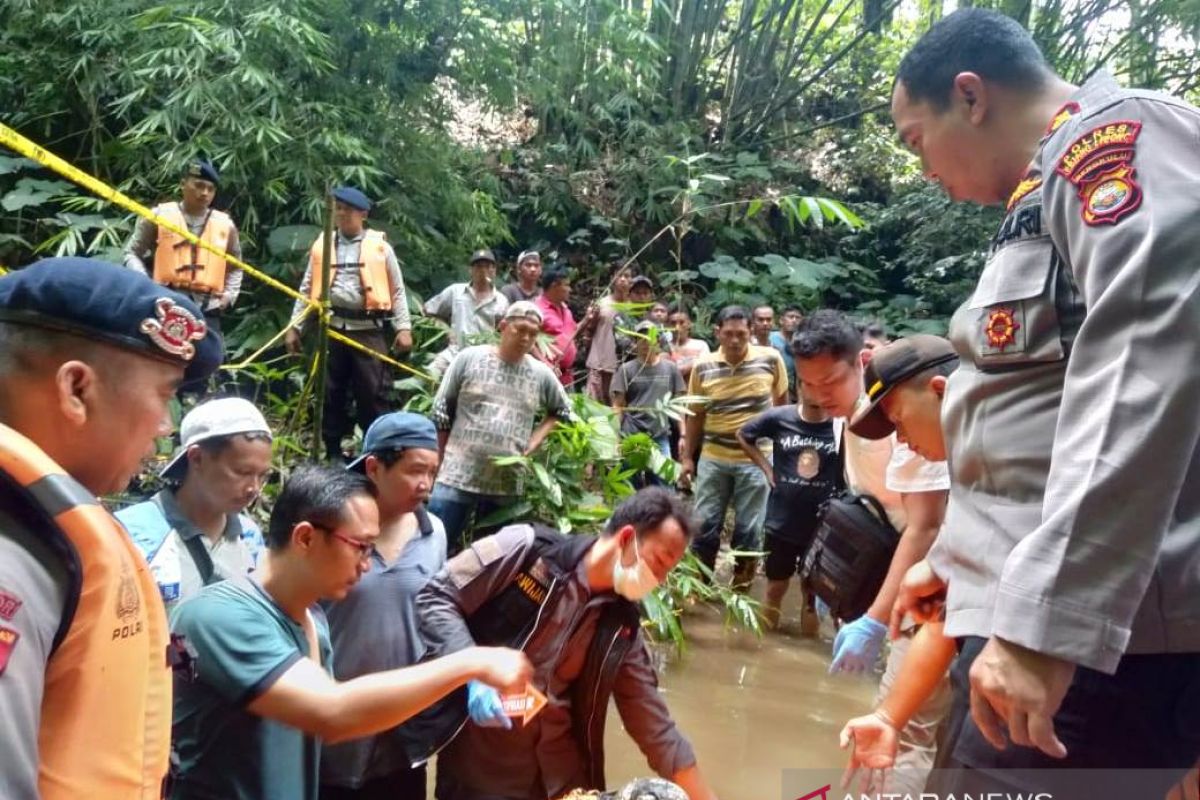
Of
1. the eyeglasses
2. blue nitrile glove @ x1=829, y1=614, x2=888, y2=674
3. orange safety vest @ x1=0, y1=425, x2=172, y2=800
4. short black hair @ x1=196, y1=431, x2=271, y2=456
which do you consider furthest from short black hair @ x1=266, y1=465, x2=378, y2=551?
blue nitrile glove @ x1=829, y1=614, x2=888, y2=674

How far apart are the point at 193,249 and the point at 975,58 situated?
5.69m

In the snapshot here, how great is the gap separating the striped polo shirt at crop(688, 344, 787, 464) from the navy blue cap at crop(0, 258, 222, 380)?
238 inches

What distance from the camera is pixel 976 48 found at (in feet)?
5.49

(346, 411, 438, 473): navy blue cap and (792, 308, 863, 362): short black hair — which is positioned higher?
(792, 308, 863, 362): short black hair

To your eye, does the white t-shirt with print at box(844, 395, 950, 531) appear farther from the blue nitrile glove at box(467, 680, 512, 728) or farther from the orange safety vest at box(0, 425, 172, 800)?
the orange safety vest at box(0, 425, 172, 800)

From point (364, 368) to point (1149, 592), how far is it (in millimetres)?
6200

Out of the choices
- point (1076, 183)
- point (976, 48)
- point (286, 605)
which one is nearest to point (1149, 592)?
point (1076, 183)

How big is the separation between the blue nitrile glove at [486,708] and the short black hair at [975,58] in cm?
184

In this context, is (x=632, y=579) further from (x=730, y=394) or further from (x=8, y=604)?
(x=730, y=394)

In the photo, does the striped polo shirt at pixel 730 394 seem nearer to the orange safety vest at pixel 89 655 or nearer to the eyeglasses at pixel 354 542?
the eyeglasses at pixel 354 542

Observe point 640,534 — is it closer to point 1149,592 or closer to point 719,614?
point 1149,592

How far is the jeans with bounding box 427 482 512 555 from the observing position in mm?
5496

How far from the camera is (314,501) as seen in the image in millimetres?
2357

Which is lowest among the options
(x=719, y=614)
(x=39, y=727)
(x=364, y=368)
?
(x=719, y=614)
